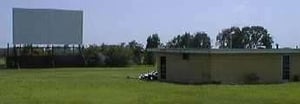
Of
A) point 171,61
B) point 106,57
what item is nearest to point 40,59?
point 106,57

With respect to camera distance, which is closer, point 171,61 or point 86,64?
point 171,61

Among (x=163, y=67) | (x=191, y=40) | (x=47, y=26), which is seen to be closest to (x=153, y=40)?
(x=191, y=40)

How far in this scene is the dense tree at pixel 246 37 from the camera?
98.4m

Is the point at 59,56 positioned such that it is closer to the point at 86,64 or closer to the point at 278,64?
the point at 86,64

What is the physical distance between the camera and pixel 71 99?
23.0 metres

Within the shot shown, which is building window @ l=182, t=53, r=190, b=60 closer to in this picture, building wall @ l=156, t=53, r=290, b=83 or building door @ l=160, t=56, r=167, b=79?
building wall @ l=156, t=53, r=290, b=83

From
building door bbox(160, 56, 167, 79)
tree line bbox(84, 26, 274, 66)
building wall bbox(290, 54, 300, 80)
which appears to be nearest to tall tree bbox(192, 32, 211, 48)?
tree line bbox(84, 26, 274, 66)

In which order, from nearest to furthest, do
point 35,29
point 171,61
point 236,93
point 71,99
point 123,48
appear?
point 71,99, point 236,93, point 171,61, point 35,29, point 123,48

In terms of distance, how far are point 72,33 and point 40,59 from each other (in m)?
5.53

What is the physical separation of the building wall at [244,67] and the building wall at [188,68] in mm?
525

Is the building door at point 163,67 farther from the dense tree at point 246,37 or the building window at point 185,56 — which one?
the dense tree at point 246,37

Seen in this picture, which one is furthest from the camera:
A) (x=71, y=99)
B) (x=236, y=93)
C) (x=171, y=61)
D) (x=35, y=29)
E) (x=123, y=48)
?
(x=123, y=48)

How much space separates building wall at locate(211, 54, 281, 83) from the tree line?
41.2m

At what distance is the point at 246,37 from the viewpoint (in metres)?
103
